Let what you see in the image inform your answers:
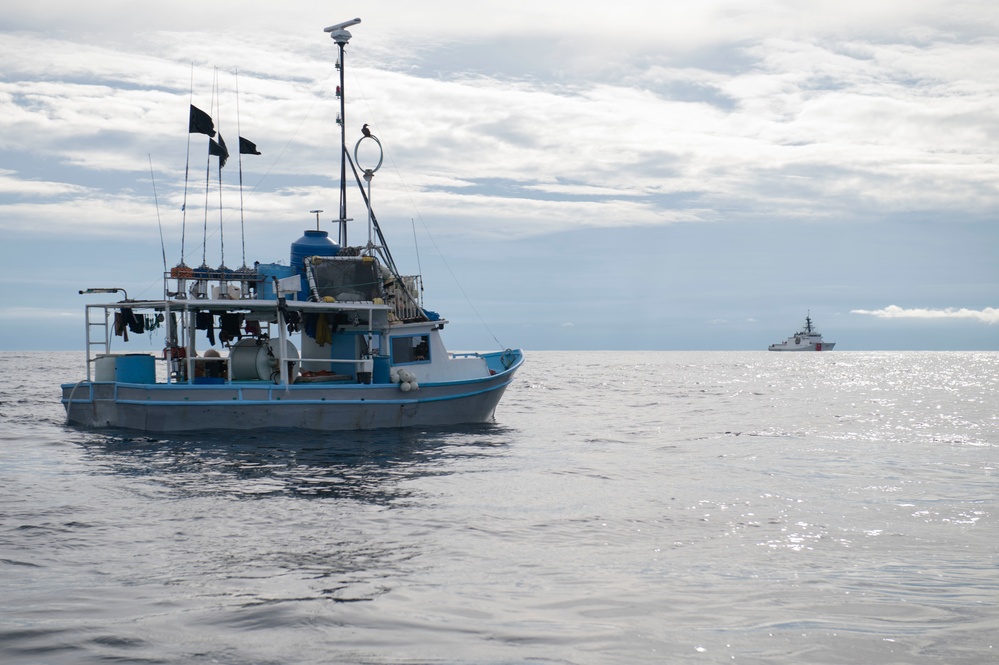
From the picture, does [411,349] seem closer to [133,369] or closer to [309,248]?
[309,248]

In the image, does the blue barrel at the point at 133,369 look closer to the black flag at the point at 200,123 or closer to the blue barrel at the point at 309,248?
the blue barrel at the point at 309,248

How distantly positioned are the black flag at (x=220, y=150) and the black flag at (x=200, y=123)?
42cm

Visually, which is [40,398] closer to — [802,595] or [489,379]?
[489,379]

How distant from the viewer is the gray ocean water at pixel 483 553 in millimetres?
7996

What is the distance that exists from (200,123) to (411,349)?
863 centimetres

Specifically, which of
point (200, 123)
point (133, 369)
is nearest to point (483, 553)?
point (133, 369)

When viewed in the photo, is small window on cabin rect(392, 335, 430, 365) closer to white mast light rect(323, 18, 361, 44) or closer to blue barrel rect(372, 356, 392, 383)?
blue barrel rect(372, 356, 392, 383)

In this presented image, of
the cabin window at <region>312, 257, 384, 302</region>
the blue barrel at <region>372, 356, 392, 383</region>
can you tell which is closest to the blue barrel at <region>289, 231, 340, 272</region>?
the cabin window at <region>312, 257, 384, 302</region>

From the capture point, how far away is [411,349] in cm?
2686

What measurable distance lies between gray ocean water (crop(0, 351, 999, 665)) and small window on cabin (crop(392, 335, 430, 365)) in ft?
12.9

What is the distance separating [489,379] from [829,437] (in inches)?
423

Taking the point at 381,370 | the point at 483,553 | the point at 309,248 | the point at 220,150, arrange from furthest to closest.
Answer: the point at 309,248, the point at 220,150, the point at 381,370, the point at 483,553

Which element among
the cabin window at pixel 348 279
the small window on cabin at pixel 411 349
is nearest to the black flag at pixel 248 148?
the cabin window at pixel 348 279

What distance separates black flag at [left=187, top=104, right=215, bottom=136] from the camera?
82.7 feet
